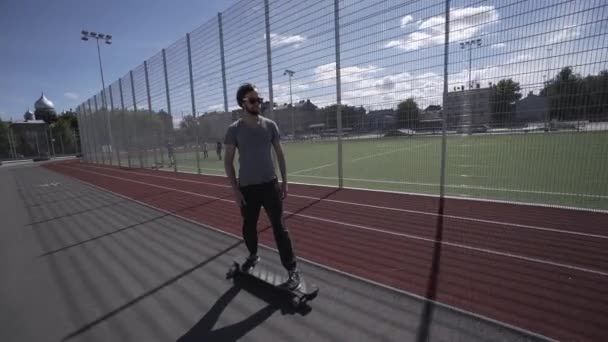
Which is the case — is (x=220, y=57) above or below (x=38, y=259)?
above

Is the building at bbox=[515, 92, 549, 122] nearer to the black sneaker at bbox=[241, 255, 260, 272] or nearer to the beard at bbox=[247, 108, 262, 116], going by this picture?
the beard at bbox=[247, 108, 262, 116]

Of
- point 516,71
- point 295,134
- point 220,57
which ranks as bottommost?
point 295,134

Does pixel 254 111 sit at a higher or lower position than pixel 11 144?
higher

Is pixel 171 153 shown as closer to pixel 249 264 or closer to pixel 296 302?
pixel 249 264

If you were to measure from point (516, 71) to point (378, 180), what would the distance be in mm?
4495

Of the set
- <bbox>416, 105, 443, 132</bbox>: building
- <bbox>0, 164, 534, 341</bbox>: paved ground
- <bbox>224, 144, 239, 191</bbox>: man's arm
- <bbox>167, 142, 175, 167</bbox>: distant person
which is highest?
<bbox>416, 105, 443, 132</bbox>: building

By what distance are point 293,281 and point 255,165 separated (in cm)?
116

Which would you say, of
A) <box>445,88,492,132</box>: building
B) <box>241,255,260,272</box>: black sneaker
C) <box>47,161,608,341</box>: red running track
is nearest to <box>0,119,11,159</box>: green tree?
<box>47,161,608,341</box>: red running track

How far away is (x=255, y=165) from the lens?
2971mm

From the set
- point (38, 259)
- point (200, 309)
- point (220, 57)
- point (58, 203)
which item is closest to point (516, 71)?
point (200, 309)

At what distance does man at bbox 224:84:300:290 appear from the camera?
9.66 ft

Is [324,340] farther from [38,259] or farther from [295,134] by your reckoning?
[295,134]

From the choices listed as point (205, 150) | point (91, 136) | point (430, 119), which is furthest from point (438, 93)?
point (91, 136)

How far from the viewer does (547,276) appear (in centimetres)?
312
